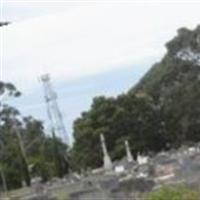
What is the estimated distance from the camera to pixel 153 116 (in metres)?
A: 65.2

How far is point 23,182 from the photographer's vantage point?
193 ft

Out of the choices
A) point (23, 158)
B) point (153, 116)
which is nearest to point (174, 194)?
point (23, 158)

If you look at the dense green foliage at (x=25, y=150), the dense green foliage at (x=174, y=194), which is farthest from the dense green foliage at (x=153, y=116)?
the dense green foliage at (x=174, y=194)

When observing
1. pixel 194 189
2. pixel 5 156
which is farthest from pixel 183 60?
pixel 194 189

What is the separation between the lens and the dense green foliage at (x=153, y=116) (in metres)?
61.0

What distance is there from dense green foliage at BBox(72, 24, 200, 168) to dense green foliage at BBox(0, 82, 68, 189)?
2932 mm

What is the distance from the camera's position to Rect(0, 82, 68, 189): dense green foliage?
62812mm

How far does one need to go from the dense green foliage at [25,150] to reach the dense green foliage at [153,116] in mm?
2932

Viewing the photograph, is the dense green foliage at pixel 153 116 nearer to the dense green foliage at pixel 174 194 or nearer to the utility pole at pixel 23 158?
the utility pole at pixel 23 158

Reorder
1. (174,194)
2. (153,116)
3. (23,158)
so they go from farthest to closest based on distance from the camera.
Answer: (153,116), (23,158), (174,194)

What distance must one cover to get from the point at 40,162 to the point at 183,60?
11577 millimetres

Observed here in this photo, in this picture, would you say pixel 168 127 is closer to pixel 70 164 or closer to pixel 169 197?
pixel 70 164

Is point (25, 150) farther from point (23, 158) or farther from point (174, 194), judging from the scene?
point (174, 194)

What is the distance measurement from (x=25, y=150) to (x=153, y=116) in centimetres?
873
